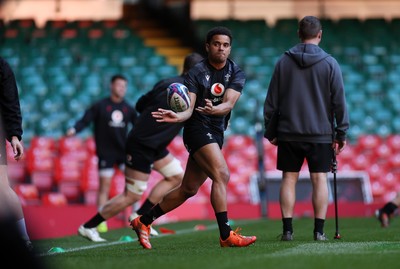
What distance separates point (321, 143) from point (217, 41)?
1.65m

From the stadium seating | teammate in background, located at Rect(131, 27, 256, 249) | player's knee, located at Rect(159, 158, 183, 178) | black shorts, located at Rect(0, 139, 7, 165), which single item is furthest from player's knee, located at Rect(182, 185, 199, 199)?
the stadium seating

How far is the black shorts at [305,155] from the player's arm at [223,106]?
4.21ft

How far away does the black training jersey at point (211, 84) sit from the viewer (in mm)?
8508

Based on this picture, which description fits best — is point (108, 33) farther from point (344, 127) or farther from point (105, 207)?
point (344, 127)

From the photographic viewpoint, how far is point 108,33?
26781 millimetres

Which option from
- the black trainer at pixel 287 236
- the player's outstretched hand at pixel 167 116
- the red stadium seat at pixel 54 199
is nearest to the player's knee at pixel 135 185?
the black trainer at pixel 287 236

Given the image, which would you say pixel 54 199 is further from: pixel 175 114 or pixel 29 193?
pixel 175 114

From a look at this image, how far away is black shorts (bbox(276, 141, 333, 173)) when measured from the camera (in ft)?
31.0

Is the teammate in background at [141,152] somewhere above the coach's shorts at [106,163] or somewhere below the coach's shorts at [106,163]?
above

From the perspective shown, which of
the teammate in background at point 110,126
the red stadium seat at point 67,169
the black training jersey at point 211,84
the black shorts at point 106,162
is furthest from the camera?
the red stadium seat at point 67,169

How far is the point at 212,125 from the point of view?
8.59 metres

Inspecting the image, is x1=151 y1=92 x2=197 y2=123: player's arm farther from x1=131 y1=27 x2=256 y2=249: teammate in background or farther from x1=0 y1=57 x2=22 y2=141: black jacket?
x1=0 y1=57 x2=22 y2=141: black jacket

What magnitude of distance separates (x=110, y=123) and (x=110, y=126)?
5 centimetres

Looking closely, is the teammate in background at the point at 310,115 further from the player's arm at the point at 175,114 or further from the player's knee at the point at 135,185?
the player's knee at the point at 135,185
